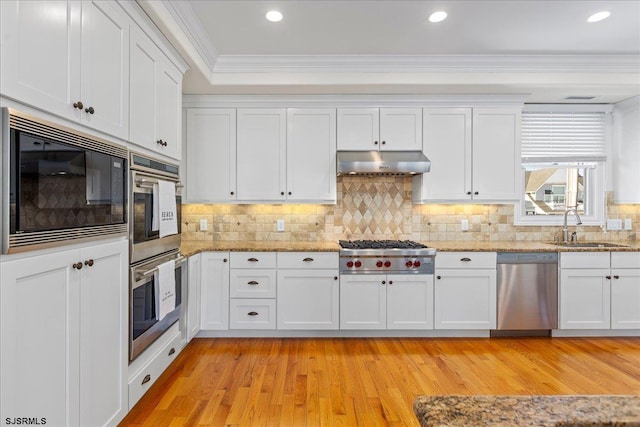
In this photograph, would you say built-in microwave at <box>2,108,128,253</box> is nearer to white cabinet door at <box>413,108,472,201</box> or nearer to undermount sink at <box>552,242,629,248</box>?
white cabinet door at <box>413,108,472,201</box>

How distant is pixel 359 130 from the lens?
3604 millimetres

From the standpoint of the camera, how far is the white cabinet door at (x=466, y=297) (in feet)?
10.9

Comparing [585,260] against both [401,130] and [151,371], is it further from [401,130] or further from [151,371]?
[151,371]

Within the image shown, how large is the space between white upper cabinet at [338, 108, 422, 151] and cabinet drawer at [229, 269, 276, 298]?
4.86ft

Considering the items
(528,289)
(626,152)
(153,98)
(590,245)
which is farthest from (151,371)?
(626,152)

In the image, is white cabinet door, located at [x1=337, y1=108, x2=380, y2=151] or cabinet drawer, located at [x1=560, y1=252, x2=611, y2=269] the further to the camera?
white cabinet door, located at [x1=337, y1=108, x2=380, y2=151]

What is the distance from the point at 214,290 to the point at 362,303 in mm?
1401

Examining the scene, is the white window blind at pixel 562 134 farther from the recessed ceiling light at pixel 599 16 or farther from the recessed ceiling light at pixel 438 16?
the recessed ceiling light at pixel 438 16

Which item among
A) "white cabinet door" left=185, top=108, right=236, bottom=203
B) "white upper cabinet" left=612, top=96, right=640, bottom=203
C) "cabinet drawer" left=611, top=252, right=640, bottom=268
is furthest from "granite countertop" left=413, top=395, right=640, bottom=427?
"white upper cabinet" left=612, top=96, right=640, bottom=203

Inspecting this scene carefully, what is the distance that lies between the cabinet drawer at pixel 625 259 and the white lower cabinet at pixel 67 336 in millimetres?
4093

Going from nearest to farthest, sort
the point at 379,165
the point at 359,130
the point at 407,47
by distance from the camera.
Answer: the point at 407,47
the point at 379,165
the point at 359,130

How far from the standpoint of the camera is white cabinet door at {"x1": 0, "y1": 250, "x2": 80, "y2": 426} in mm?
1171

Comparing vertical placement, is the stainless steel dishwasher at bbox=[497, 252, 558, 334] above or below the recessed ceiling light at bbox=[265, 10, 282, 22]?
below

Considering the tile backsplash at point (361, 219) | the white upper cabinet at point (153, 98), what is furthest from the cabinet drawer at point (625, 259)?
the white upper cabinet at point (153, 98)
